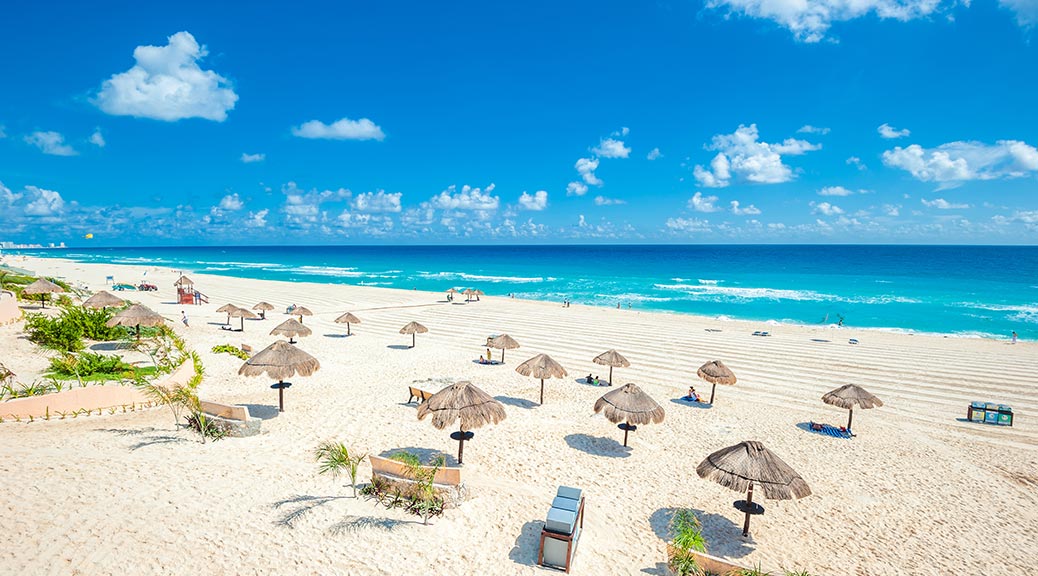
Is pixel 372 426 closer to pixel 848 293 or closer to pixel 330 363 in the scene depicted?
pixel 330 363

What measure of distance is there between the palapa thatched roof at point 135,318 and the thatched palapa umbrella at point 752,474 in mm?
19796

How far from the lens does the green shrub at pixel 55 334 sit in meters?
16.6

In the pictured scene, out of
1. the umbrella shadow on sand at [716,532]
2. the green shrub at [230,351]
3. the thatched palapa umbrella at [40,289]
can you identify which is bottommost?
the umbrella shadow on sand at [716,532]

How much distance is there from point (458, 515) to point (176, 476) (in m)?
4.96

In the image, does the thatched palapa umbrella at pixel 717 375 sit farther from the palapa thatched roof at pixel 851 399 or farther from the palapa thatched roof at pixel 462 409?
the palapa thatched roof at pixel 462 409

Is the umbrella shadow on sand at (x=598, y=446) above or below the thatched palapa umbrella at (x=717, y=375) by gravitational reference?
below

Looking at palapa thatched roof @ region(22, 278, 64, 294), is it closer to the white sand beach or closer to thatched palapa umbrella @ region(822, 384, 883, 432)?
the white sand beach

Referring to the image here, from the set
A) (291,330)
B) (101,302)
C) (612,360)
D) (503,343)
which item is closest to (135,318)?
(101,302)

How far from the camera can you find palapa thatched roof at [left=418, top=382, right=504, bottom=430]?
10281 millimetres

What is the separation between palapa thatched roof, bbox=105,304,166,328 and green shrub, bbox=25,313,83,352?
1040 mm

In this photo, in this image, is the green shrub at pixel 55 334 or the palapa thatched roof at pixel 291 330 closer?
the green shrub at pixel 55 334

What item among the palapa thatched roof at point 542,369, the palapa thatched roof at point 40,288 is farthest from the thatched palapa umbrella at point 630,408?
the palapa thatched roof at point 40,288

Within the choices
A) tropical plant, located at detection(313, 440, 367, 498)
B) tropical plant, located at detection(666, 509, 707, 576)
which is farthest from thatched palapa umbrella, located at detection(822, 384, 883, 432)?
tropical plant, located at detection(313, 440, 367, 498)

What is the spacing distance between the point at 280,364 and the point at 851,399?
51.0ft
